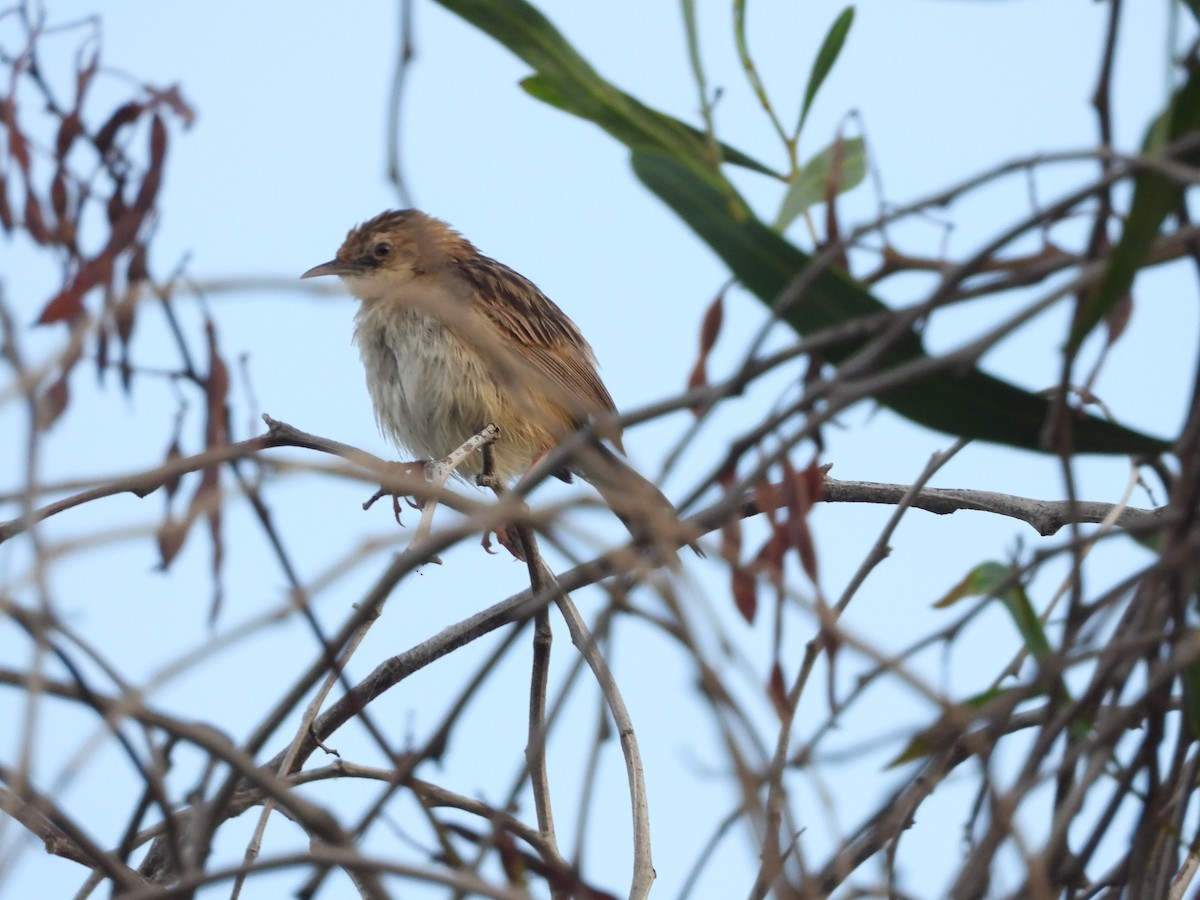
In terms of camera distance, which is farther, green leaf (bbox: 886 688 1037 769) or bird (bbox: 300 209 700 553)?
bird (bbox: 300 209 700 553)

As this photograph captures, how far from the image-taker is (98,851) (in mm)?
1676

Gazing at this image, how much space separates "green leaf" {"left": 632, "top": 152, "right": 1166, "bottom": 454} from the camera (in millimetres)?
1861

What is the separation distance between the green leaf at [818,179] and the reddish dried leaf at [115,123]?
933mm

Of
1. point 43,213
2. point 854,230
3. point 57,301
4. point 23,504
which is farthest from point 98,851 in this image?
point 854,230

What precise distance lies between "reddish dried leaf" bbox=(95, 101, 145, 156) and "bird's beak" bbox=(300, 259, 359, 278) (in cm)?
509

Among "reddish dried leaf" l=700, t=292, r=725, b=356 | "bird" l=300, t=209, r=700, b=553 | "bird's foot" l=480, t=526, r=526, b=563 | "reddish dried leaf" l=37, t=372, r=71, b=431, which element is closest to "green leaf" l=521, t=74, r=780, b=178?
"reddish dried leaf" l=700, t=292, r=725, b=356

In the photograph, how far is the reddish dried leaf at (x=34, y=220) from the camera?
1.86m

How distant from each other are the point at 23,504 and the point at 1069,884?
1.28m

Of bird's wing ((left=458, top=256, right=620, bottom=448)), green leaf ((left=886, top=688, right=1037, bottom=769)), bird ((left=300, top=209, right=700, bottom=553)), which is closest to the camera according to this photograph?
green leaf ((left=886, top=688, right=1037, bottom=769))

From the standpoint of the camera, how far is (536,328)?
781 centimetres

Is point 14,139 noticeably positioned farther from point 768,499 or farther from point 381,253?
point 381,253

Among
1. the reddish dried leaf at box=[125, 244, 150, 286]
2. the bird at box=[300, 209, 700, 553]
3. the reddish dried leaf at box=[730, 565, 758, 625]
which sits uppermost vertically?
the bird at box=[300, 209, 700, 553]

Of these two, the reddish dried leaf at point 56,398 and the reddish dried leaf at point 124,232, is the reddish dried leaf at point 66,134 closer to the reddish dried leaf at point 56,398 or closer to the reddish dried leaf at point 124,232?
the reddish dried leaf at point 124,232

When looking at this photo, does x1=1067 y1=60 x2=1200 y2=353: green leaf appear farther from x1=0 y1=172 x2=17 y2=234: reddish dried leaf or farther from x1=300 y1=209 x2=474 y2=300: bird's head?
x1=300 y1=209 x2=474 y2=300: bird's head
